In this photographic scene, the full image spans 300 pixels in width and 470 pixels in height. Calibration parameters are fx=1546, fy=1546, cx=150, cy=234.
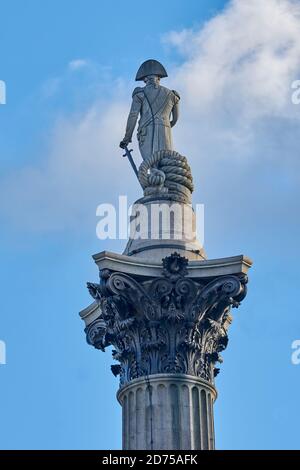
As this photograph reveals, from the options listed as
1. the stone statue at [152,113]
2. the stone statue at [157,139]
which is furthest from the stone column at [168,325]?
the stone statue at [152,113]

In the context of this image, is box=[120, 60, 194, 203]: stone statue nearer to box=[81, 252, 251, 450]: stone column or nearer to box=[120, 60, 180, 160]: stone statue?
box=[120, 60, 180, 160]: stone statue

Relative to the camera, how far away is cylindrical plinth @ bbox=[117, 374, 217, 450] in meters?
40.9

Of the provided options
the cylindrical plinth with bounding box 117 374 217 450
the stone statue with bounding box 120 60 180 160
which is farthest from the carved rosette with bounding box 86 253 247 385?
the stone statue with bounding box 120 60 180 160

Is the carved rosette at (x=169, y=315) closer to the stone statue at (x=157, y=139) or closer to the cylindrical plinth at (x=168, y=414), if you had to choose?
the cylindrical plinth at (x=168, y=414)

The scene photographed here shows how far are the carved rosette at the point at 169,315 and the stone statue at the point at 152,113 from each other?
5565mm

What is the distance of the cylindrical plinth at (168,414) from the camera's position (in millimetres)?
40906

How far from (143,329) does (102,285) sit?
1.65 m

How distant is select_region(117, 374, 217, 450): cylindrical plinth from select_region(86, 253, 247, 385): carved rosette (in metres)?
0.33

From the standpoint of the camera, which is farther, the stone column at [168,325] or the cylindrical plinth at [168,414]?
the stone column at [168,325]

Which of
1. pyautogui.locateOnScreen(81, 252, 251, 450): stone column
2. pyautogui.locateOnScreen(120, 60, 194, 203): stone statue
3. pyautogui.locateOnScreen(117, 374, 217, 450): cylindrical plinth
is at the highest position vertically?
pyautogui.locateOnScreen(120, 60, 194, 203): stone statue

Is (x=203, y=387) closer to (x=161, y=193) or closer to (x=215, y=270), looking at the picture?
(x=215, y=270)

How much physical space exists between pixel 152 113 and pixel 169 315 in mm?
8065
